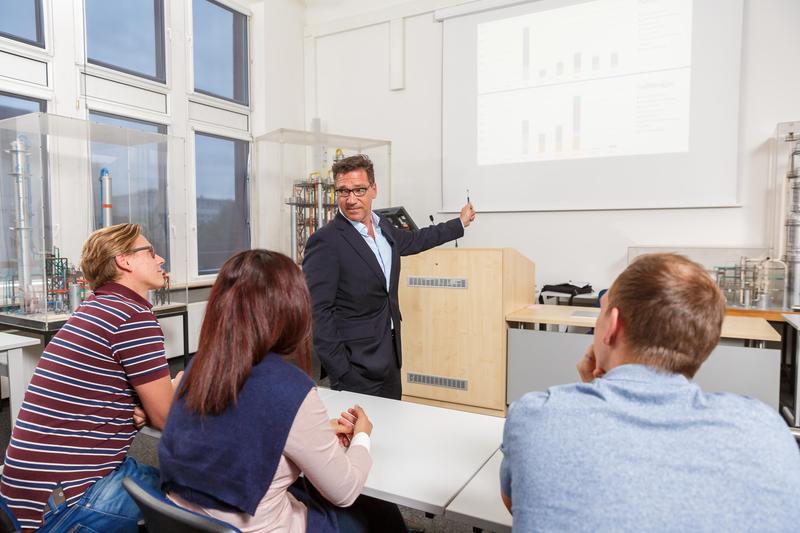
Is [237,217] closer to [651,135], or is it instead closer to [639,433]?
[651,135]

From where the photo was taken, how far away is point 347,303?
7.14 feet

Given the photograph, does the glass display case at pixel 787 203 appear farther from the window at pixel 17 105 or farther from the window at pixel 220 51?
the window at pixel 17 105

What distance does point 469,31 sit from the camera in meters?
4.95

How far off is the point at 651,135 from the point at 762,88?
2.63 feet

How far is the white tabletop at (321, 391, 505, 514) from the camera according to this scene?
46.4 inches

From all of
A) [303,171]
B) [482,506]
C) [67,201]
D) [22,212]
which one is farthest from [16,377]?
[303,171]

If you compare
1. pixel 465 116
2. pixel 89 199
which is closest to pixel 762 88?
pixel 465 116

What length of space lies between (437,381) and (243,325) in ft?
8.07

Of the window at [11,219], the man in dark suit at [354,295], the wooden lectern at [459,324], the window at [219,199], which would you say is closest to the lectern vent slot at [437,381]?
the wooden lectern at [459,324]

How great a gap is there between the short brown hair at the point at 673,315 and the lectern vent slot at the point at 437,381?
2467 mm

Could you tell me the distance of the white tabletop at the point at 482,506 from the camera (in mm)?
1062

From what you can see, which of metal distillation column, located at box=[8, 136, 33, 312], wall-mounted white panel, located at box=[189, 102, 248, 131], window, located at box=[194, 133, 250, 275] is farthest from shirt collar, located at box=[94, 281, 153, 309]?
wall-mounted white panel, located at box=[189, 102, 248, 131]

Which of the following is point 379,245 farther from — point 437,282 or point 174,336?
point 174,336

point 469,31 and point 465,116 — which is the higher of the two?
point 469,31
